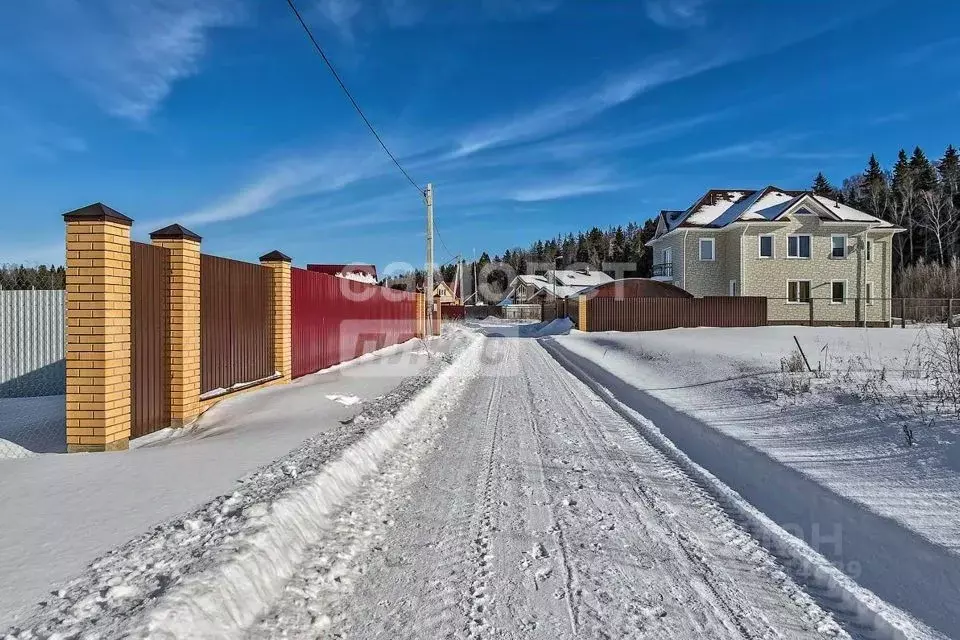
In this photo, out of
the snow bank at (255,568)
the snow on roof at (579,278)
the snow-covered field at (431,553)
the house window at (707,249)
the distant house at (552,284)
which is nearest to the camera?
the snow bank at (255,568)

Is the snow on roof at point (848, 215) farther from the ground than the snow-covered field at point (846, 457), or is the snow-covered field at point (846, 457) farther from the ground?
the snow on roof at point (848, 215)

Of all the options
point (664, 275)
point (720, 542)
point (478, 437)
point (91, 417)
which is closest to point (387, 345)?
point (478, 437)

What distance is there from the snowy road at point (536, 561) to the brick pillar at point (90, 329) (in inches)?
104

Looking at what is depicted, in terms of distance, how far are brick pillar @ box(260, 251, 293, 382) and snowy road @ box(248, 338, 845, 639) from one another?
15.2ft

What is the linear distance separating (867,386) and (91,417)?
9.16m

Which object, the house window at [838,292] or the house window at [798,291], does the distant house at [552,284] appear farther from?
the house window at [838,292]

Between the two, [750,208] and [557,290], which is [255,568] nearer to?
[750,208]

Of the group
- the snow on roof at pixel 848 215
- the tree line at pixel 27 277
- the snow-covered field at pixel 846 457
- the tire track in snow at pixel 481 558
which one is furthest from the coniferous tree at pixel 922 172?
the tree line at pixel 27 277

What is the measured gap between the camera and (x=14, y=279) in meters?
50.0

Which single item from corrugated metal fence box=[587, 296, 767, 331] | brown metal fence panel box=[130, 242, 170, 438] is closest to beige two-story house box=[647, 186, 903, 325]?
corrugated metal fence box=[587, 296, 767, 331]

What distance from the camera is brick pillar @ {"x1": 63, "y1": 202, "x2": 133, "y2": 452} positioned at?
15.9 ft

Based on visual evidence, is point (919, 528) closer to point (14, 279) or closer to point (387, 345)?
point (387, 345)

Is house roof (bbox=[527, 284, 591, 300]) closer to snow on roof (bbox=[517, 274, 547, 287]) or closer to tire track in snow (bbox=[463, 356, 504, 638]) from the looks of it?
snow on roof (bbox=[517, 274, 547, 287])

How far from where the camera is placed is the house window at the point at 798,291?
31078mm
